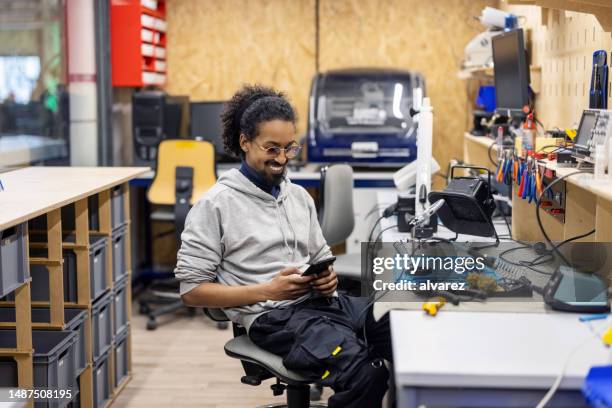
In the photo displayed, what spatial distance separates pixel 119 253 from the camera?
3270 mm

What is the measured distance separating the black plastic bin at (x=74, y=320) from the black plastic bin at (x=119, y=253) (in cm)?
40

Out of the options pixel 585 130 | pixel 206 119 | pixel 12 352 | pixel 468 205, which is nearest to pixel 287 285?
pixel 468 205

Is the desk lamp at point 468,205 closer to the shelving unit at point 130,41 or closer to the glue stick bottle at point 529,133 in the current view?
the glue stick bottle at point 529,133

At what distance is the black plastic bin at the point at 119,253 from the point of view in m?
3.21

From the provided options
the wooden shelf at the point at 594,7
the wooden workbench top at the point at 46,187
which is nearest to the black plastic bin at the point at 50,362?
the wooden workbench top at the point at 46,187

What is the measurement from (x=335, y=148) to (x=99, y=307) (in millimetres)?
2064

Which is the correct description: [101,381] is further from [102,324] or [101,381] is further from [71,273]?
[71,273]

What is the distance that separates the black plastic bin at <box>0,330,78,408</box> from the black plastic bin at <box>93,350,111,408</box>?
27 centimetres

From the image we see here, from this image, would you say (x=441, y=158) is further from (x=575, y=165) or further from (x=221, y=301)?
(x=221, y=301)

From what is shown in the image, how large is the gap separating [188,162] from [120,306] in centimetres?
129

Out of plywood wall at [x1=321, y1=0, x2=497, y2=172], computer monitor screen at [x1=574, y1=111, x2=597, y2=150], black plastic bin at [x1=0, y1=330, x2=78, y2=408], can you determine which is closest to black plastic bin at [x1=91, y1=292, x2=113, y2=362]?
black plastic bin at [x1=0, y1=330, x2=78, y2=408]

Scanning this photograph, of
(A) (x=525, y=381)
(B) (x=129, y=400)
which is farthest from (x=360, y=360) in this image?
(B) (x=129, y=400)

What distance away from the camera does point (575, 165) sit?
7.62 feet

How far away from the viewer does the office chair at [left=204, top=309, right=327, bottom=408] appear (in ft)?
6.78
